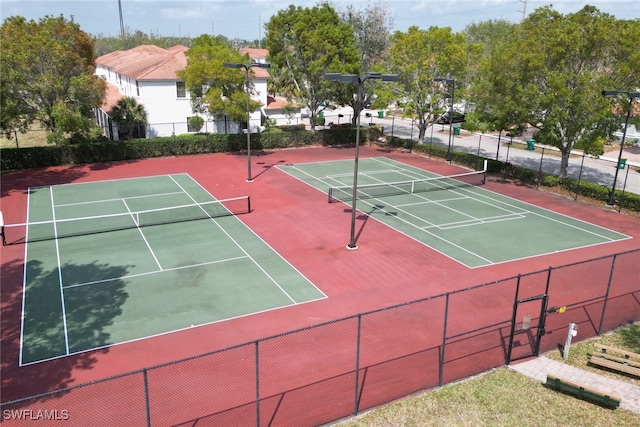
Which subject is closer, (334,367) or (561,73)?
(334,367)

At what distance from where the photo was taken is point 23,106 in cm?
3159

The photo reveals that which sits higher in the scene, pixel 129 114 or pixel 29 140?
pixel 129 114

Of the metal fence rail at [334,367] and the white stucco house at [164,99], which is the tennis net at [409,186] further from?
the white stucco house at [164,99]

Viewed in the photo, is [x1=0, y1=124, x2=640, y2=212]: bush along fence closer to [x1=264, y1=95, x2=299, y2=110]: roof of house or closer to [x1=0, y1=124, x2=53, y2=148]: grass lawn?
[x1=264, y1=95, x2=299, y2=110]: roof of house

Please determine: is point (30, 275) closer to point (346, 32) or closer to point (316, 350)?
point (316, 350)

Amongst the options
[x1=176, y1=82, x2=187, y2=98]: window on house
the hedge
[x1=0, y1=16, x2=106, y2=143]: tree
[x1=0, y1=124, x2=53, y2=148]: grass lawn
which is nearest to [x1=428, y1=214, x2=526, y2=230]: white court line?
the hedge

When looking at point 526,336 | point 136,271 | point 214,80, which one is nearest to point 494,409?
point 526,336

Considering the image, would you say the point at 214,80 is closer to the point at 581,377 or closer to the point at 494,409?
the point at 581,377

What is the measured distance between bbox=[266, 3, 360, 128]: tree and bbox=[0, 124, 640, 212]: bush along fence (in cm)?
378

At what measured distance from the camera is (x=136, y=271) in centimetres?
1948

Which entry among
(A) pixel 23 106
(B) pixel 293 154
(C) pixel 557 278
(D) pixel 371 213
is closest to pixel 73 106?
(A) pixel 23 106

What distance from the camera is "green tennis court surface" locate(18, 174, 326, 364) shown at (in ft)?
51.9

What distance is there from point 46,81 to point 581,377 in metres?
31.6

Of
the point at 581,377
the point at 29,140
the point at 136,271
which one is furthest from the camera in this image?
the point at 29,140
